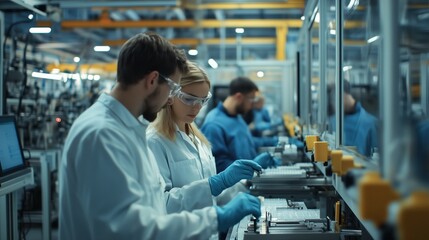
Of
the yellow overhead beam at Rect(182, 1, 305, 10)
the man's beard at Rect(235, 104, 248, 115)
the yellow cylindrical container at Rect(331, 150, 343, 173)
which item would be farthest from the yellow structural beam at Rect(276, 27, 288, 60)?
the yellow cylindrical container at Rect(331, 150, 343, 173)

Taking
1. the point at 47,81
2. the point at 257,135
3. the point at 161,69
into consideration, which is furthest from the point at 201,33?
the point at 161,69

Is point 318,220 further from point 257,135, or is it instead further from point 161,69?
point 257,135

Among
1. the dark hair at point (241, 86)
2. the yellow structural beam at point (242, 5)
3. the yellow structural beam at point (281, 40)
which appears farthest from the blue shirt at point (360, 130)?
the yellow structural beam at point (281, 40)

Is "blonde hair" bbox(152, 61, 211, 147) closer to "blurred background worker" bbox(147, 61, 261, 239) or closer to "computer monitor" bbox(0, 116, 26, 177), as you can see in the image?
"blurred background worker" bbox(147, 61, 261, 239)

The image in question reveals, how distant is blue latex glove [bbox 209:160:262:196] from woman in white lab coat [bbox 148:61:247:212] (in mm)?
66

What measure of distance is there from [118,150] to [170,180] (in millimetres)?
698

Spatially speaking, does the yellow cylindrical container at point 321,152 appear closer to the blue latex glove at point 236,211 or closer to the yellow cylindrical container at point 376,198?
the blue latex glove at point 236,211

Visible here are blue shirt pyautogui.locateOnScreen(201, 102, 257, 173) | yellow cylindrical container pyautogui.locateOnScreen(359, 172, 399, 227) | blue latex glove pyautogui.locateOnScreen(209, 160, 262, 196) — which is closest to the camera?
yellow cylindrical container pyautogui.locateOnScreen(359, 172, 399, 227)

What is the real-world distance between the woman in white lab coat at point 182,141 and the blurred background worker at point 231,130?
1.16 m

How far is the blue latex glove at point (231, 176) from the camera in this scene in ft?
6.65

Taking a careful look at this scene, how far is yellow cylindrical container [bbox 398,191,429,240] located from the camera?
728 mm

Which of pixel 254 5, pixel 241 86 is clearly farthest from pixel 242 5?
pixel 241 86

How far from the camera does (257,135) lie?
7.48m

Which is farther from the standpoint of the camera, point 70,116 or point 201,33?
point 201,33
